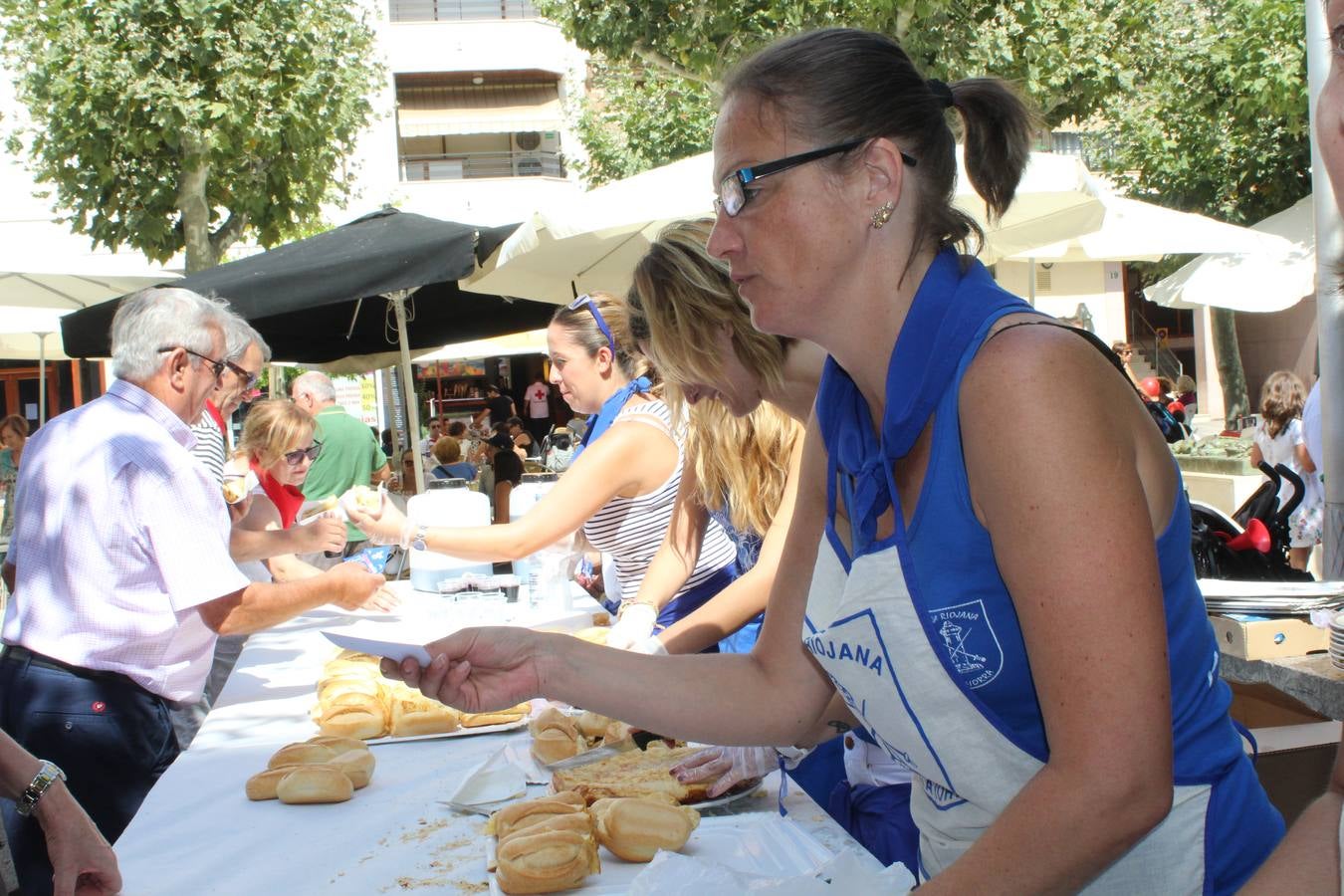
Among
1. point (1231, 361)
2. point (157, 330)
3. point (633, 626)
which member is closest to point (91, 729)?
point (157, 330)

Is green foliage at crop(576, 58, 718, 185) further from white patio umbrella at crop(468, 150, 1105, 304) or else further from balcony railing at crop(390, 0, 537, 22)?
balcony railing at crop(390, 0, 537, 22)

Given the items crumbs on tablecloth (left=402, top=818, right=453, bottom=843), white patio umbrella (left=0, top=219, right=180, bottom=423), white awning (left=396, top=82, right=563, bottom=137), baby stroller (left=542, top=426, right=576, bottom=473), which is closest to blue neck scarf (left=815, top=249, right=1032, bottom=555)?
crumbs on tablecloth (left=402, top=818, right=453, bottom=843)

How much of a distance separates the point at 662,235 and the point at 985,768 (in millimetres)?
1451

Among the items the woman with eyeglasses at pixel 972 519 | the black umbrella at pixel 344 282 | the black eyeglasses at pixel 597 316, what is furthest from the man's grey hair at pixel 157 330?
the woman with eyeglasses at pixel 972 519

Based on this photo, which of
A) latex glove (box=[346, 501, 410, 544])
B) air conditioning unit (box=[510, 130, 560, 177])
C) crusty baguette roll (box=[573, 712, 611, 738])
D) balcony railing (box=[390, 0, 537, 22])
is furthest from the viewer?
air conditioning unit (box=[510, 130, 560, 177])

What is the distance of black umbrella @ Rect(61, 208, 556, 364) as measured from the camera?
17.9 feet

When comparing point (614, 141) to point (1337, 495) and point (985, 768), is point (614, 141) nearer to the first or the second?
point (1337, 495)

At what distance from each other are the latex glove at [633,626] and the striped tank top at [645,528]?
301mm

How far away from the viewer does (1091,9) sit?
1177 cm

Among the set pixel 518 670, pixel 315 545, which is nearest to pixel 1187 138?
pixel 315 545

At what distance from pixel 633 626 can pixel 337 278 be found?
335 centimetres

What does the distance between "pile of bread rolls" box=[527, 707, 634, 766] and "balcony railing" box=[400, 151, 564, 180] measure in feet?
99.6

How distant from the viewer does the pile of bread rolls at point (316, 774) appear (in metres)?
2.03

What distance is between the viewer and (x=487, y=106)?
101 feet
